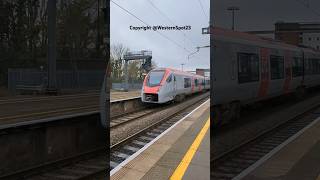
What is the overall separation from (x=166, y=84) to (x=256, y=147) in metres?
2.91

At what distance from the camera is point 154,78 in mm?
2549

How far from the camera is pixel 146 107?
2965 millimetres

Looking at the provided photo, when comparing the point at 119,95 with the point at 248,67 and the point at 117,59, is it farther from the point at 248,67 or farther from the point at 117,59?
the point at 248,67

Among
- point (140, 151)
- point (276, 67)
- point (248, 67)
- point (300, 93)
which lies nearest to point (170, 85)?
point (140, 151)

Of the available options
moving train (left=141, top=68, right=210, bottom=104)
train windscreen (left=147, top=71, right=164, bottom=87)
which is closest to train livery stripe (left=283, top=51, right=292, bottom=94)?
moving train (left=141, top=68, right=210, bottom=104)

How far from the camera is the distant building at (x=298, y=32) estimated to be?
3141 mm

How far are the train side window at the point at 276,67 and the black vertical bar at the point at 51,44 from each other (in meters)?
16.4

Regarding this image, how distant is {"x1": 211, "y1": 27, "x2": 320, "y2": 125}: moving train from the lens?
9.35ft

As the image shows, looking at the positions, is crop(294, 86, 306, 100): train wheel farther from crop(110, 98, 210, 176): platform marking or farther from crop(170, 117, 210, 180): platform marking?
crop(170, 117, 210, 180): platform marking

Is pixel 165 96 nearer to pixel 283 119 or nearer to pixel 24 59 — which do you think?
pixel 283 119

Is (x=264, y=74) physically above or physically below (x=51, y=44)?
below

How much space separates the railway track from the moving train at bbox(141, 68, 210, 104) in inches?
58.1

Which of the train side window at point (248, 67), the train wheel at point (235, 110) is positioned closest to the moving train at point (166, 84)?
the train wheel at point (235, 110)

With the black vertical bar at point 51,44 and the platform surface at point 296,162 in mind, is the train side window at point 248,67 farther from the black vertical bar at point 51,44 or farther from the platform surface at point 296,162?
the black vertical bar at point 51,44
